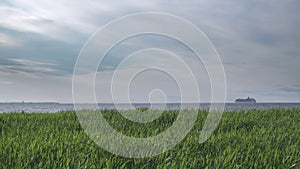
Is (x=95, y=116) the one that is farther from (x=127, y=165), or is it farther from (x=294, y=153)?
(x=294, y=153)

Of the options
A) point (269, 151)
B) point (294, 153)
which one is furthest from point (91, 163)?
point (294, 153)

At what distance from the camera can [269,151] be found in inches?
294

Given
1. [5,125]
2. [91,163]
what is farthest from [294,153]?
[5,125]

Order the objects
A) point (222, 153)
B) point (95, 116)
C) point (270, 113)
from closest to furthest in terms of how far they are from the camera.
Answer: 1. point (222, 153)
2. point (95, 116)
3. point (270, 113)

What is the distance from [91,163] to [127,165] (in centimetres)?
67

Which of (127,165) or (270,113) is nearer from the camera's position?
(127,165)

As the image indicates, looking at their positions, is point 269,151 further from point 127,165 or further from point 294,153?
point 127,165

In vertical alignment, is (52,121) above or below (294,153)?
above

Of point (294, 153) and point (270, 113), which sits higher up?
point (270, 113)

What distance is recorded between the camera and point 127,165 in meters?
6.23

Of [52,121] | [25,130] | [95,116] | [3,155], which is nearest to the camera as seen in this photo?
[3,155]

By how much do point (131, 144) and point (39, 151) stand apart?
1.95 meters

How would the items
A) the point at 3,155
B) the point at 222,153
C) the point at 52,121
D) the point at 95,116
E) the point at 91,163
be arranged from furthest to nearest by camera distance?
the point at 95,116 < the point at 52,121 < the point at 222,153 < the point at 3,155 < the point at 91,163

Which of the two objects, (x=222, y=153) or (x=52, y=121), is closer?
(x=222, y=153)
